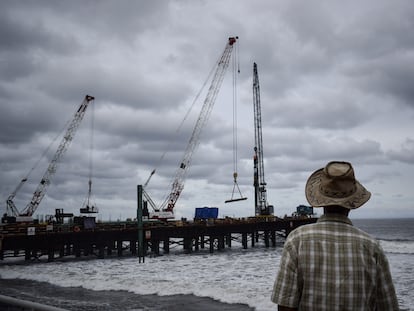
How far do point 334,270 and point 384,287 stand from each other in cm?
42

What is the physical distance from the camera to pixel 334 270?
2.80 m

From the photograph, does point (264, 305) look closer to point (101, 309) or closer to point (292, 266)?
point (101, 309)

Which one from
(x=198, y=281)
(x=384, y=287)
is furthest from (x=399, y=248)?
(x=384, y=287)

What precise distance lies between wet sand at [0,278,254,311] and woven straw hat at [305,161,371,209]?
19.4 meters

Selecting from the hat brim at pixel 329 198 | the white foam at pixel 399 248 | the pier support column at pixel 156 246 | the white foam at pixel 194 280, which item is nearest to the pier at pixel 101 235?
the pier support column at pixel 156 246

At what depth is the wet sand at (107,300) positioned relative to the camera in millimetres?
21078

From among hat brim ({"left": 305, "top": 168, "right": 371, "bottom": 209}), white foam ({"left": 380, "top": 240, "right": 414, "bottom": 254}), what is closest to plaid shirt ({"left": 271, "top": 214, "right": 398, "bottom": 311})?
hat brim ({"left": 305, "top": 168, "right": 371, "bottom": 209})

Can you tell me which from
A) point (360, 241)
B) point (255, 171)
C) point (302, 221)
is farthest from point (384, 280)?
point (255, 171)

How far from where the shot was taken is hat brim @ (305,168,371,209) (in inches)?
118

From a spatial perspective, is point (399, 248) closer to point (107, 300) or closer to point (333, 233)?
point (107, 300)

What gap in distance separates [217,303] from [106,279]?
14187 mm

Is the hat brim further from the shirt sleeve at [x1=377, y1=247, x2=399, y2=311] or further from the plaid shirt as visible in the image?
the shirt sleeve at [x1=377, y1=247, x2=399, y2=311]

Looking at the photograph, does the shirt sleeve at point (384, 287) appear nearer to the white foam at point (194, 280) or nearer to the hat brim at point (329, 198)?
the hat brim at point (329, 198)

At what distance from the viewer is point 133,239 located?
59781mm
